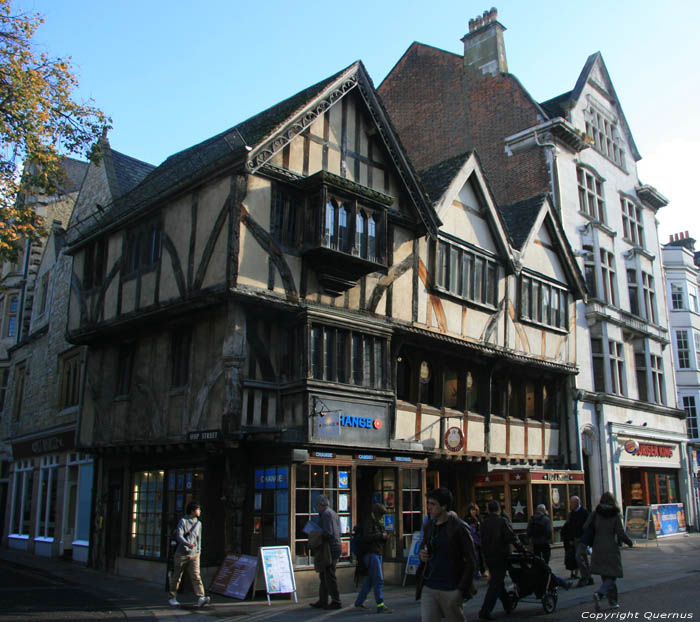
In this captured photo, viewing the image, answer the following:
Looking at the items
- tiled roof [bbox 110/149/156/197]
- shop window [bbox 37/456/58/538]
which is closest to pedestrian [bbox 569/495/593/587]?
shop window [bbox 37/456/58/538]

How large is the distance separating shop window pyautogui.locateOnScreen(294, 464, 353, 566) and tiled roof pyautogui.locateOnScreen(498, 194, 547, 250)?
9.47 meters

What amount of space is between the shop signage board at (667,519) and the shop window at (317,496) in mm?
12379

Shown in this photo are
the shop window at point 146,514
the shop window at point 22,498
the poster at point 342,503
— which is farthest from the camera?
the shop window at point 22,498

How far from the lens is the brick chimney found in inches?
1061

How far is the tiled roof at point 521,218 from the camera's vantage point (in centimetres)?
2009

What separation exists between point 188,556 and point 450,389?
8735 millimetres

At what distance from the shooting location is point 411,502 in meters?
14.6

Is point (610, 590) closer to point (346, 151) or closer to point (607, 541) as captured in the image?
point (607, 541)

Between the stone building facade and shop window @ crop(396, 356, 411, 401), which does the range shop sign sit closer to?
shop window @ crop(396, 356, 411, 401)

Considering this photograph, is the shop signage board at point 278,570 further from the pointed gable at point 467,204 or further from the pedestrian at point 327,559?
the pointed gable at point 467,204

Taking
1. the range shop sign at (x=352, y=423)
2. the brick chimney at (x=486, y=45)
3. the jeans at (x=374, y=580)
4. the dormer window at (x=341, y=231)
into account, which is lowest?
the jeans at (x=374, y=580)

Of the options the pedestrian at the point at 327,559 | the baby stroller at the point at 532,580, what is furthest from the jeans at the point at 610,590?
the pedestrian at the point at 327,559

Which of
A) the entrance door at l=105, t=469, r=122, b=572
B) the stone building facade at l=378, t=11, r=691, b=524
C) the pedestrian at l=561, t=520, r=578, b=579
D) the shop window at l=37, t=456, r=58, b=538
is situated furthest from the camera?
the stone building facade at l=378, t=11, r=691, b=524

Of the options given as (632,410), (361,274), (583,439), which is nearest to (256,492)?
(361,274)
